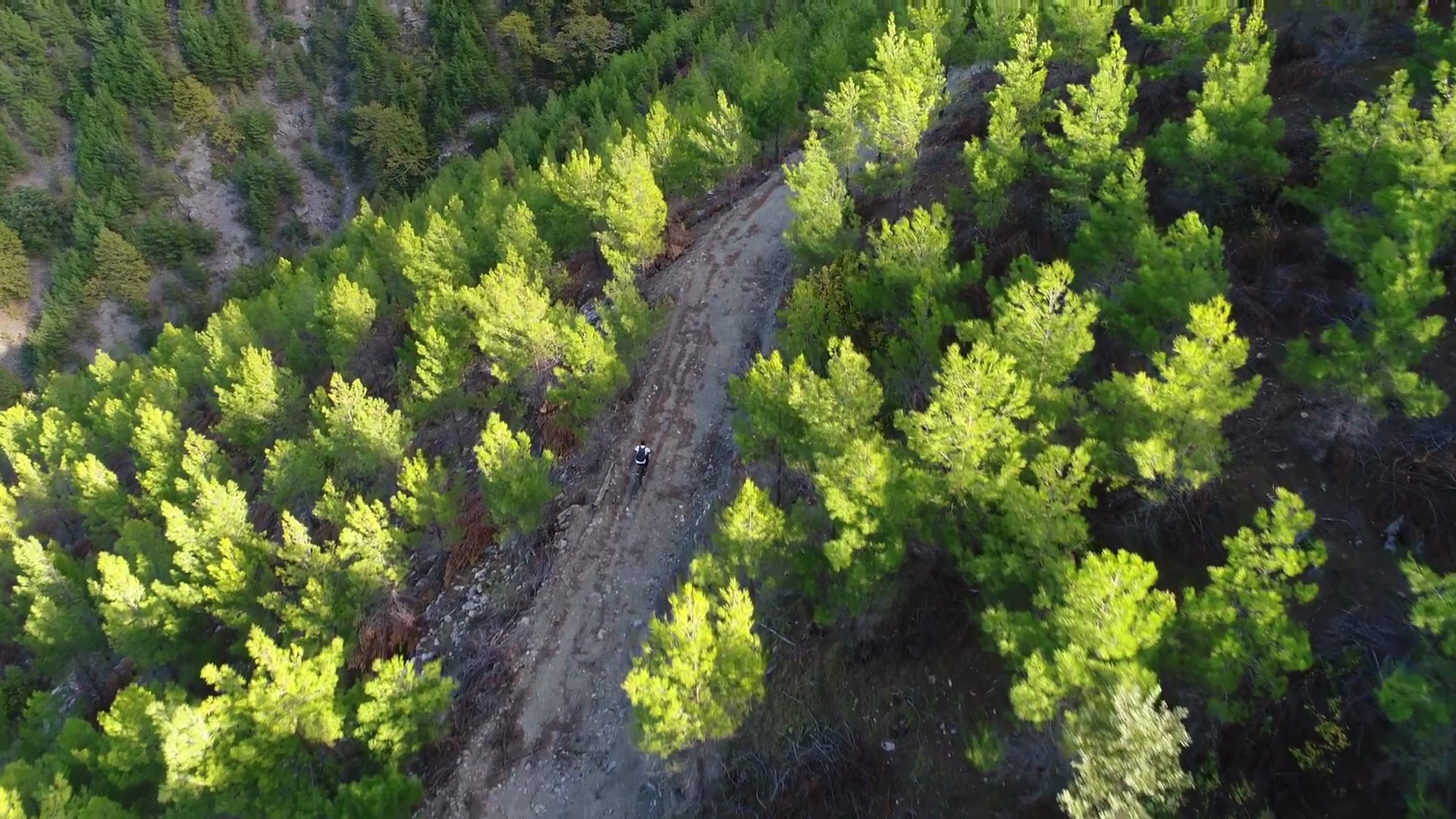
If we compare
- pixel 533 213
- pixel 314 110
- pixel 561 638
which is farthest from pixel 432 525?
pixel 314 110

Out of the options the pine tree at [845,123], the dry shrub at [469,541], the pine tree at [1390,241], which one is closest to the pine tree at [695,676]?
the dry shrub at [469,541]

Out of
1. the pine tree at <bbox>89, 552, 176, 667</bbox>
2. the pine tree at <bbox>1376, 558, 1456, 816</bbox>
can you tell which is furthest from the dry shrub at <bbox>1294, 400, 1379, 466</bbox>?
the pine tree at <bbox>89, 552, 176, 667</bbox>

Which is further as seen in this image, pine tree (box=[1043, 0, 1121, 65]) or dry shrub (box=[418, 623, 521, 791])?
pine tree (box=[1043, 0, 1121, 65])

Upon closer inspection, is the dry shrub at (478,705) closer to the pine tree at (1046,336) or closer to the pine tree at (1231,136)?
the pine tree at (1046,336)

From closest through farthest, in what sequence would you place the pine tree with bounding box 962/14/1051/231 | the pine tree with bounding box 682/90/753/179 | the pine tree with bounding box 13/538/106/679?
the pine tree with bounding box 962/14/1051/231
the pine tree with bounding box 13/538/106/679
the pine tree with bounding box 682/90/753/179

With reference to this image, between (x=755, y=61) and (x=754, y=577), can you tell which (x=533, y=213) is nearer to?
(x=755, y=61)

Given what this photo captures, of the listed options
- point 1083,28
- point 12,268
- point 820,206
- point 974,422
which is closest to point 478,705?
point 974,422

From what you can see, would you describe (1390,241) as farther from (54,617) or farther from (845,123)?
(54,617)

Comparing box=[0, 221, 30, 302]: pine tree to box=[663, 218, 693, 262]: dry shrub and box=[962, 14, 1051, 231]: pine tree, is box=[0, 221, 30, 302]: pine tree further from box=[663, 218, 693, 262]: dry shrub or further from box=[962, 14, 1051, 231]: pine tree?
box=[962, 14, 1051, 231]: pine tree
